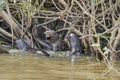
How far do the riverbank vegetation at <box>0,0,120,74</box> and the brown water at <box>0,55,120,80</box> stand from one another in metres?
0.52

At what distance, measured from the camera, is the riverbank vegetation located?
21.2ft

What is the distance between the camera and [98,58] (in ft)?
20.0

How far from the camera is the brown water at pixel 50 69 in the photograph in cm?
477

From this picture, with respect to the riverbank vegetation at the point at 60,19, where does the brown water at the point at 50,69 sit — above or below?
below

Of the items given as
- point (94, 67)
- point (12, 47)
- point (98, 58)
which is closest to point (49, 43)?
point (12, 47)

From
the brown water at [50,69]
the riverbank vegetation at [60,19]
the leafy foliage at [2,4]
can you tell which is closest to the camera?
the brown water at [50,69]

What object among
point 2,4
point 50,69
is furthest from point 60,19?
point 50,69

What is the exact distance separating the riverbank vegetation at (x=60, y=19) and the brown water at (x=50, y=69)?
0.52 meters

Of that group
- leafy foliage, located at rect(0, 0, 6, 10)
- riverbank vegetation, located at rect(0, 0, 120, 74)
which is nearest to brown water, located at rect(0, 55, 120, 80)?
riverbank vegetation, located at rect(0, 0, 120, 74)

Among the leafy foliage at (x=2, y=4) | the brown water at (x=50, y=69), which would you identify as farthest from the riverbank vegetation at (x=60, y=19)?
the brown water at (x=50, y=69)

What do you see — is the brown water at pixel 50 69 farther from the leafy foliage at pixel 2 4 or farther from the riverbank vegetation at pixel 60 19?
the leafy foliage at pixel 2 4

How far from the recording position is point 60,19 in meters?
6.99

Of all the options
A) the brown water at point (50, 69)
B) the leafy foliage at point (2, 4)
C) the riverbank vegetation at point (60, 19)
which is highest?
the leafy foliage at point (2, 4)

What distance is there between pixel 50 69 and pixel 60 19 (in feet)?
6.13
